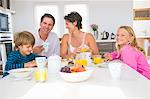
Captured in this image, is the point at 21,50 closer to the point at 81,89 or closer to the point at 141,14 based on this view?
the point at 81,89

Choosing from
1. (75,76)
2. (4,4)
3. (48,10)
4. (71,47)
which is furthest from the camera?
(48,10)

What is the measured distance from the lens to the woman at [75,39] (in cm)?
249

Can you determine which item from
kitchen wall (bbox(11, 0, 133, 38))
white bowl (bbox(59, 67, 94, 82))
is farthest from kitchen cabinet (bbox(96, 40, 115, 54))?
white bowl (bbox(59, 67, 94, 82))

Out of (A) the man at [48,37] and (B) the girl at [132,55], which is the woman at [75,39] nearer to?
(A) the man at [48,37]

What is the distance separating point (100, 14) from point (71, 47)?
352 cm

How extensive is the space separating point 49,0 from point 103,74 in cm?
460

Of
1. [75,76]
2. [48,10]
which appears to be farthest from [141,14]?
[75,76]

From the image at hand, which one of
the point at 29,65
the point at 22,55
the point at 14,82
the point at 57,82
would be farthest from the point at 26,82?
the point at 22,55

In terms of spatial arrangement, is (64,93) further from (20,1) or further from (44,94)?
(20,1)

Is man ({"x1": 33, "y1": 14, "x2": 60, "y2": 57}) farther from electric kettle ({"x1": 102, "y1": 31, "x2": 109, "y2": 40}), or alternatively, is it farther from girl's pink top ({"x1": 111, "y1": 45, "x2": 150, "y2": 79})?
electric kettle ({"x1": 102, "y1": 31, "x2": 109, "y2": 40})

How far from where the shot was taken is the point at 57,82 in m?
1.24

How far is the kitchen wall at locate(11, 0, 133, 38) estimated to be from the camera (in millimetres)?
5762

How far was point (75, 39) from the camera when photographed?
263 centimetres

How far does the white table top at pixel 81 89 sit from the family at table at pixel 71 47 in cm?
45
